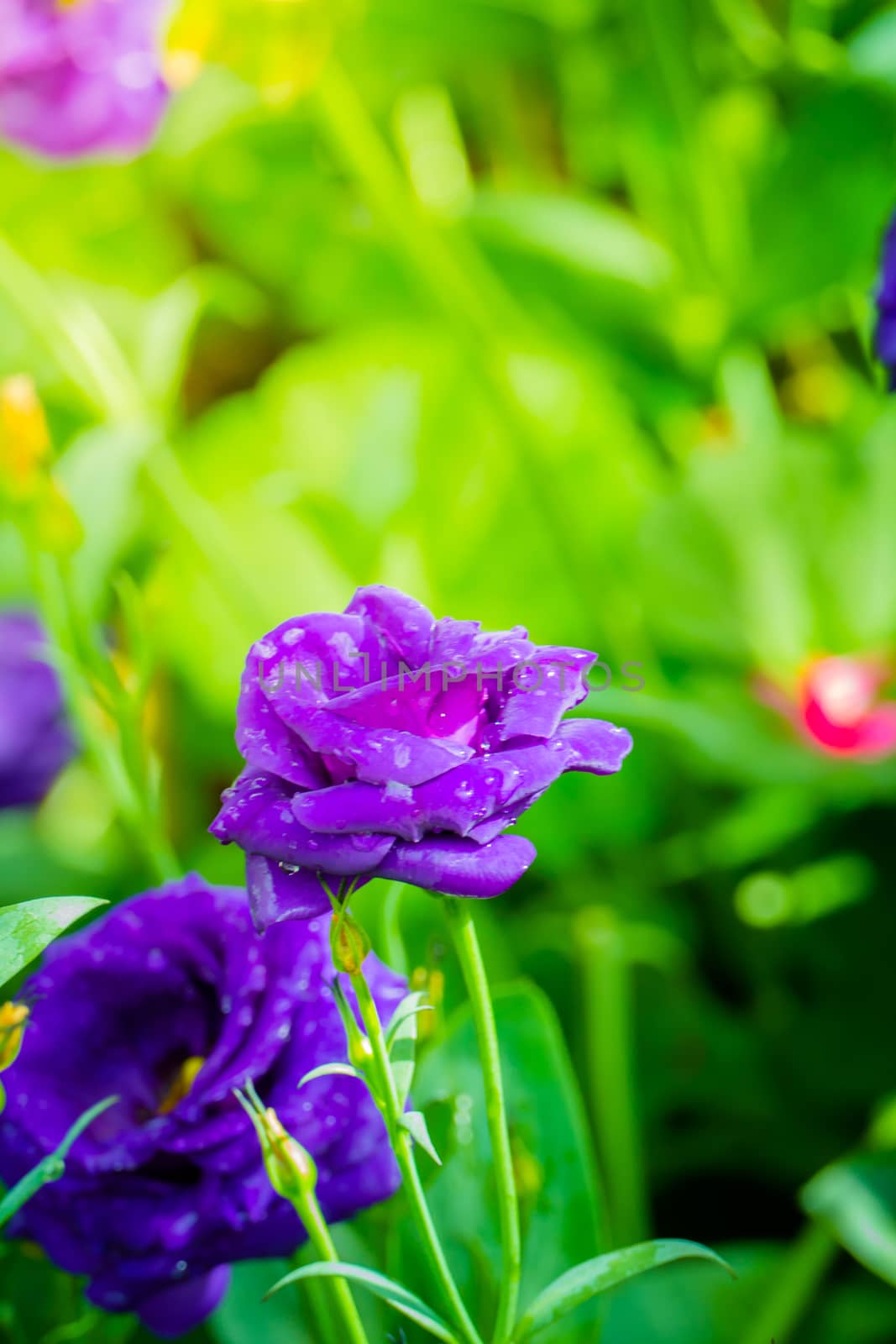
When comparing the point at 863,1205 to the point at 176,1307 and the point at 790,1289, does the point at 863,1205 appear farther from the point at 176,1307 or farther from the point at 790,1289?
the point at 176,1307

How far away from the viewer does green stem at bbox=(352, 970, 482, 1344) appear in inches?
7.7

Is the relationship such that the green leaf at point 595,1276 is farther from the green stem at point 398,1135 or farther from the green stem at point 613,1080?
the green stem at point 613,1080

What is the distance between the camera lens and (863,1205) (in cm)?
31

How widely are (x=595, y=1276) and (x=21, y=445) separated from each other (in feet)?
0.80

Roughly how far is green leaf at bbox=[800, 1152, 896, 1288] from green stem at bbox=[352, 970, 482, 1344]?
12 cm

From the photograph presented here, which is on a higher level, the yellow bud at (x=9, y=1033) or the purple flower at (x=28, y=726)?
the purple flower at (x=28, y=726)

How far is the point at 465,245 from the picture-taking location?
0.58 m

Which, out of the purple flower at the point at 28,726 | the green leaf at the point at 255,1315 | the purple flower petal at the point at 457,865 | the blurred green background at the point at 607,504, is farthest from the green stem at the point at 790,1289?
the purple flower at the point at 28,726

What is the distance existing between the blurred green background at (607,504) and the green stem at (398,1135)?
9 cm

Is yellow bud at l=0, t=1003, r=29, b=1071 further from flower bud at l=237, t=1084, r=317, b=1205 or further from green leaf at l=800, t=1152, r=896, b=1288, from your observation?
green leaf at l=800, t=1152, r=896, b=1288

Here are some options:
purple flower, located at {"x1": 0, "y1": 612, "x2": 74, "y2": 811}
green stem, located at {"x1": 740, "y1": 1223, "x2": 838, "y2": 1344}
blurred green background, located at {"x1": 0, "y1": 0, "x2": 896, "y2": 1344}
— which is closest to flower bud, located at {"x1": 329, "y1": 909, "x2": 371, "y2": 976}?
blurred green background, located at {"x1": 0, "y1": 0, "x2": 896, "y2": 1344}

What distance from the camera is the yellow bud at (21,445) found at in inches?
12.9

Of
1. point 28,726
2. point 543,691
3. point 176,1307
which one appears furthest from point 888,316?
point 28,726

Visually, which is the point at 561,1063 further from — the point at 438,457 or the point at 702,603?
the point at 438,457
